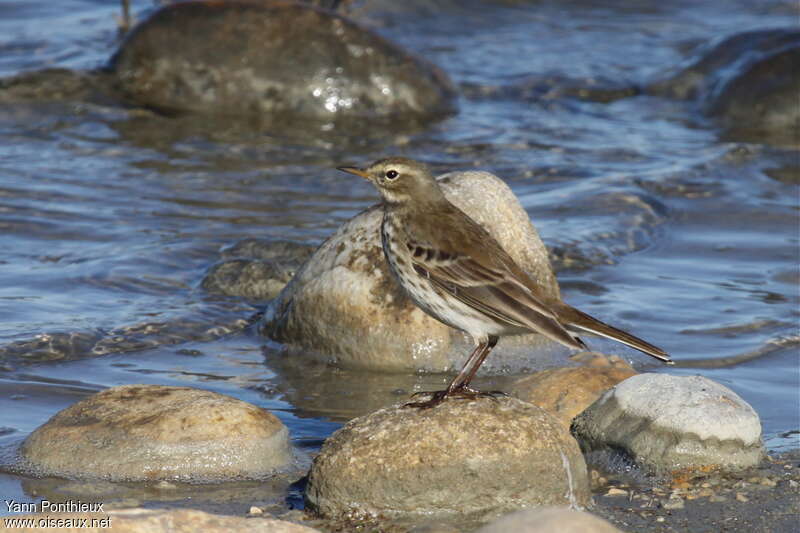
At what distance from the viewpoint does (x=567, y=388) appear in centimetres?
706

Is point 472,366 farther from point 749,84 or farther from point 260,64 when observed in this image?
point 749,84

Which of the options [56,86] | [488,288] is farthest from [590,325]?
[56,86]

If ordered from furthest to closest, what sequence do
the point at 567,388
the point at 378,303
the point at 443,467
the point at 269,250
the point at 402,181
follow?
the point at 269,250
the point at 378,303
the point at 567,388
the point at 402,181
the point at 443,467

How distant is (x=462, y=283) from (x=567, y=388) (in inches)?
53.6

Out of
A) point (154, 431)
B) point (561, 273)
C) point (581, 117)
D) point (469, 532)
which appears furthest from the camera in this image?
point (581, 117)

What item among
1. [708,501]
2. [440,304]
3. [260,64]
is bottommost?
[708,501]

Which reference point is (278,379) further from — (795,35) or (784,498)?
(795,35)

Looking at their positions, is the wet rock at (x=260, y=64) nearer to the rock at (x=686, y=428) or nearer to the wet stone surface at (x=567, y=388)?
the wet stone surface at (x=567, y=388)

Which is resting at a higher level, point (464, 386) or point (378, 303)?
point (464, 386)

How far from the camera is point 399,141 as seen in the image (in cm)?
1451

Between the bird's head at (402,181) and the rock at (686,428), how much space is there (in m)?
1.58

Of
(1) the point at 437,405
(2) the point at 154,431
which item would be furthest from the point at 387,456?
(2) the point at 154,431

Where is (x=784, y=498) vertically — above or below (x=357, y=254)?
below

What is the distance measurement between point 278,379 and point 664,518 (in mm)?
2994
